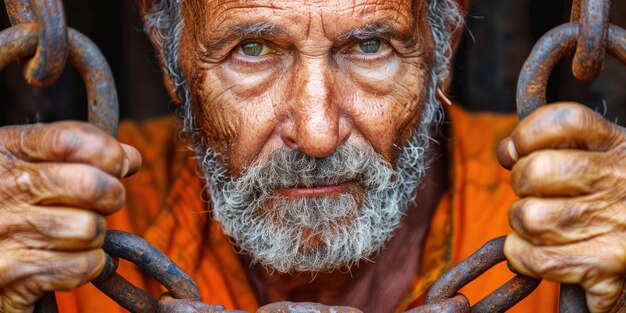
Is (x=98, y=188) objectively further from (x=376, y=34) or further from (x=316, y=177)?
(x=376, y=34)

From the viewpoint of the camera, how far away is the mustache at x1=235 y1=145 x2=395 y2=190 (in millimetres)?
2236

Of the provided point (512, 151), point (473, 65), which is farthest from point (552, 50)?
point (473, 65)

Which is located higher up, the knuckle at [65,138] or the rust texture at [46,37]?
the rust texture at [46,37]

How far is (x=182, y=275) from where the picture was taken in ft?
5.63

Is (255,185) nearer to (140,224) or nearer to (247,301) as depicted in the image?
(247,301)

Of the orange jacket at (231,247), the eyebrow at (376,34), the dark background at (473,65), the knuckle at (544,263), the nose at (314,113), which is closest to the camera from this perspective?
the knuckle at (544,263)

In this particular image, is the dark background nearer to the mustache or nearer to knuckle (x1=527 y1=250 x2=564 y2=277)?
the mustache

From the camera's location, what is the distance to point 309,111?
85.2 inches

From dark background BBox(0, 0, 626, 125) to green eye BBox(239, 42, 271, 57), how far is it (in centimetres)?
146

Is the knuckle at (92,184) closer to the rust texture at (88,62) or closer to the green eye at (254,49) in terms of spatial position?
the rust texture at (88,62)

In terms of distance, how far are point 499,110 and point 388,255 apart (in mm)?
1527

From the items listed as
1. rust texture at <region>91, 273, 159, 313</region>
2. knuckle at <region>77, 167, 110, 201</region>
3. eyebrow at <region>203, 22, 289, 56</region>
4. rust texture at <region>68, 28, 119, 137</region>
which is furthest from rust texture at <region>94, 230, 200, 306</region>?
eyebrow at <region>203, 22, 289, 56</region>

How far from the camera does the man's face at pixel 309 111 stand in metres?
2.23

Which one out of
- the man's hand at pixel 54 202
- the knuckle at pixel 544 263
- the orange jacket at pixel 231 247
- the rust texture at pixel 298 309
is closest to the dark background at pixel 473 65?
the orange jacket at pixel 231 247
